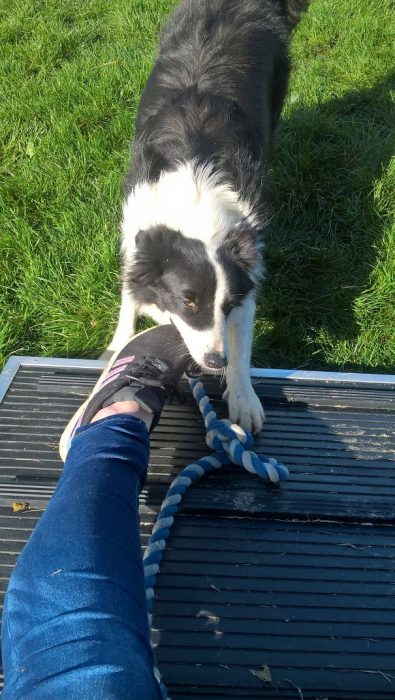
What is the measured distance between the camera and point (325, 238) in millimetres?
3346

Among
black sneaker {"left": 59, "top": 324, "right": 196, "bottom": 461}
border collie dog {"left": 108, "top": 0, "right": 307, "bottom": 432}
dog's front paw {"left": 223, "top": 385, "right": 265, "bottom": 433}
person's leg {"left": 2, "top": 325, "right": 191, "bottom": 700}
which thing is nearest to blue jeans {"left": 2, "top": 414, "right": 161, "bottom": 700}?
person's leg {"left": 2, "top": 325, "right": 191, "bottom": 700}

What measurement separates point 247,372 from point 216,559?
0.78m

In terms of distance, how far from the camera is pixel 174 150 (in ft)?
8.39

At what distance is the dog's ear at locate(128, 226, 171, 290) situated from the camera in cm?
237

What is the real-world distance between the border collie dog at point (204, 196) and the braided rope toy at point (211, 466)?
106 mm

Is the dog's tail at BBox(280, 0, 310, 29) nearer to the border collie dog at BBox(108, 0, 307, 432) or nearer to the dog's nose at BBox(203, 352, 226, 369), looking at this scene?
the border collie dog at BBox(108, 0, 307, 432)

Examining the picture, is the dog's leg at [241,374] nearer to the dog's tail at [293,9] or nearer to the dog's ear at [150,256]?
the dog's ear at [150,256]

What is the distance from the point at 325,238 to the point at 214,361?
1395mm

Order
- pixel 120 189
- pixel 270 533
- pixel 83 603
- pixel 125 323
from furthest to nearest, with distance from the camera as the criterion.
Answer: pixel 120 189
pixel 125 323
pixel 270 533
pixel 83 603

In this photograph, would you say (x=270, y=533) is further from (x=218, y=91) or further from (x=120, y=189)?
(x=120, y=189)

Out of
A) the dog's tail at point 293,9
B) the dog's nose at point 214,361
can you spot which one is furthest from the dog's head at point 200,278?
the dog's tail at point 293,9

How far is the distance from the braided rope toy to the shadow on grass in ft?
2.51

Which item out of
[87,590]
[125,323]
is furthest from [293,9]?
[87,590]

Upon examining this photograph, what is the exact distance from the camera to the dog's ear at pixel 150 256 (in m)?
2.37
